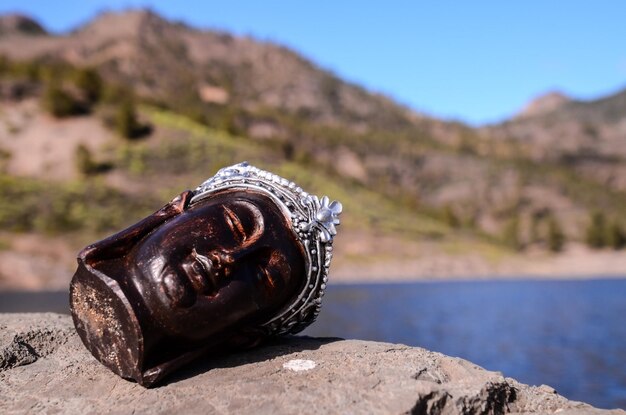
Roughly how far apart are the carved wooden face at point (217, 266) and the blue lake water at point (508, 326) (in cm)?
550

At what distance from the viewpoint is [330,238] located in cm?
439

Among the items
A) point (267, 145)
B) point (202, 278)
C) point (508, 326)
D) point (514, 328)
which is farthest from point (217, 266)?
point (267, 145)

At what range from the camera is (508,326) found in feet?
50.6

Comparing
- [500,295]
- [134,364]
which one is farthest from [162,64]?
[134,364]

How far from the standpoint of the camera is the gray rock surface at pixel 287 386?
11.2ft

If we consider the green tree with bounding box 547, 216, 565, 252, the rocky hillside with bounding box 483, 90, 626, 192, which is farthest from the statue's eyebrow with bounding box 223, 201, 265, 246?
the rocky hillside with bounding box 483, 90, 626, 192

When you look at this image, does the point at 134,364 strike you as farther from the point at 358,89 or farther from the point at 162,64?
the point at 358,89

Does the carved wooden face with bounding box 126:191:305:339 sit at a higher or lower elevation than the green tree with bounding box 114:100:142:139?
lower

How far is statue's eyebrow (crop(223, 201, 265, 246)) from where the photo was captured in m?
4.06

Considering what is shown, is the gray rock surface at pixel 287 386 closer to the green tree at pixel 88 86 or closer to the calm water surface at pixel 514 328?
the calm water surface at pixel 514 328

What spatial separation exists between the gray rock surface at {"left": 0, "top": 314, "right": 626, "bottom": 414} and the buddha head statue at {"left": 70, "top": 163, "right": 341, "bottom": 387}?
15cm

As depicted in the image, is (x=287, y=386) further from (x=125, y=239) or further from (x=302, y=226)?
(x=125, y=239)

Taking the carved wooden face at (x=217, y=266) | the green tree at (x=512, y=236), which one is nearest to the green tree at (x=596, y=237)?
the green tree at (x=512, y=236)

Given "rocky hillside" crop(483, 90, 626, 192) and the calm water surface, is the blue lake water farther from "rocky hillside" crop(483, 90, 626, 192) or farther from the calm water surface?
"rocky hillside" crop(483, 90, 626, 192)
